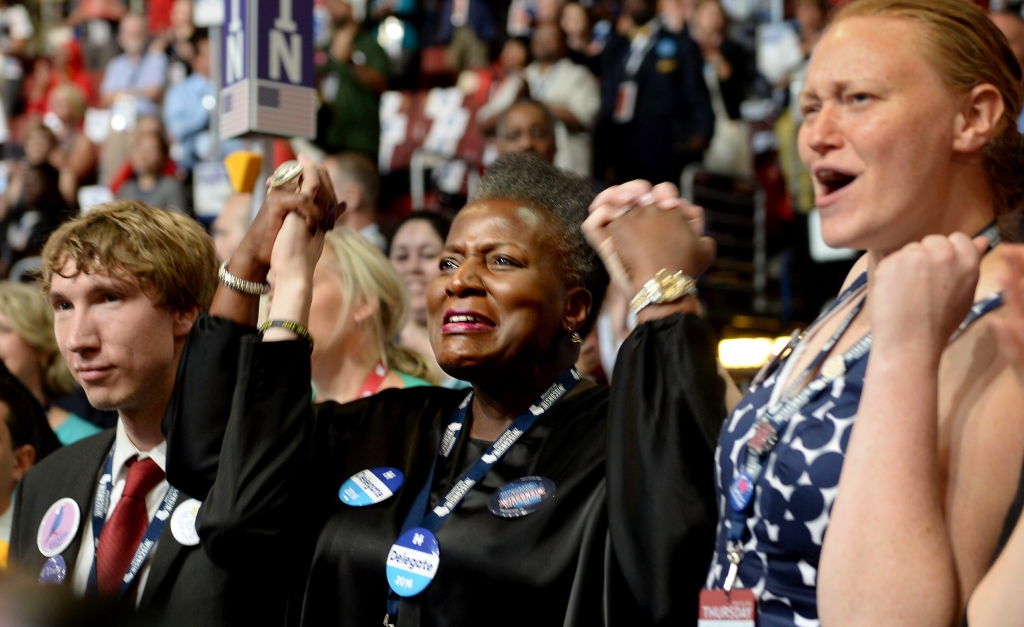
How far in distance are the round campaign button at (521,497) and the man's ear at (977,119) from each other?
0.92 meters

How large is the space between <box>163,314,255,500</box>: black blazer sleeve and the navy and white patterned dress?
3.70 feet

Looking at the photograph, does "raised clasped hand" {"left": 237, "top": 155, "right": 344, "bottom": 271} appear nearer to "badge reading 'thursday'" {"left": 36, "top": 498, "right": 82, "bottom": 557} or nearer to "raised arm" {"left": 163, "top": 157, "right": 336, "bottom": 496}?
"raised arm" {"left": 163, "top": 157, "right": 336, "bottom": 496}

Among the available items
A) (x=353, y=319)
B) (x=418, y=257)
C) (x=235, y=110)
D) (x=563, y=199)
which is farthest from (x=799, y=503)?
(x=418, y=257)

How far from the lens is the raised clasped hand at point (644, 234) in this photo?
200 centimetres

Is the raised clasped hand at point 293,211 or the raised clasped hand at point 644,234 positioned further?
the raised clasped hand at point 293,211

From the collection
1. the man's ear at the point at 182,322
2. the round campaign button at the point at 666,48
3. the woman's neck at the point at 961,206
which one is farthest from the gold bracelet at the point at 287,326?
the round campaign button at the point at 666,48

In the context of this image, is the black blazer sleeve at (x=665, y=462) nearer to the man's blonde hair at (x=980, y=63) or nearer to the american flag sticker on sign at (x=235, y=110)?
the man's blonde hair at (x=980, y=63)

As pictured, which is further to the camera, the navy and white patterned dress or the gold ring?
the gold ring

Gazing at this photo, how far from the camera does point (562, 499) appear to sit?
6.85ft

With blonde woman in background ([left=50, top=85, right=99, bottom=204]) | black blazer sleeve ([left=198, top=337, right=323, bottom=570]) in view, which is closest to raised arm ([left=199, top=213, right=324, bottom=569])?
black blazer sleeve ([left=198, top=337, right=323, bottom=570])

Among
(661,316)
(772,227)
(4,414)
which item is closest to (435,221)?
(4,414)

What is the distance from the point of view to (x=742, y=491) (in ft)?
5.52

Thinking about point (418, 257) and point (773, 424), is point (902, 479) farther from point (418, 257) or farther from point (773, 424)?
point (418, 257)

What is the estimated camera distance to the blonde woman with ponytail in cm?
368
